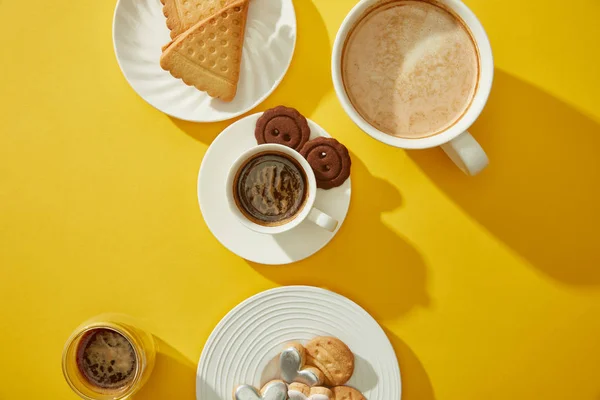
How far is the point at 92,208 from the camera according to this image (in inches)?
50.1

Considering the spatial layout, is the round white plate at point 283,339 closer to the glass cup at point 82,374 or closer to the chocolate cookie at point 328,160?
the glass cup at point 82,374

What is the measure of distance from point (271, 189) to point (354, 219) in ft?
0.71

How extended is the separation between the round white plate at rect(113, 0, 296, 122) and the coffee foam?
0.64ft

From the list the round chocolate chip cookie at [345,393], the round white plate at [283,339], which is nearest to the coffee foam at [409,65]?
the round white plate at [283,339]

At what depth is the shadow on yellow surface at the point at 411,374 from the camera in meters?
1.25

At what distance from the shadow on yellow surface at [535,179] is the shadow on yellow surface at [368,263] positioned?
0.46ft

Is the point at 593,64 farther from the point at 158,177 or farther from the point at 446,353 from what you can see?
the point at 158,177

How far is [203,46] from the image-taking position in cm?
115

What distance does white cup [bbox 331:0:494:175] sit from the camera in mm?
1001

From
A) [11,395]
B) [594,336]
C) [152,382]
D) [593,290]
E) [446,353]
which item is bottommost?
[11,395]

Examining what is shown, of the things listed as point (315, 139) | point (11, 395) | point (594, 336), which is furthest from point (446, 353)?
point (11, 395)

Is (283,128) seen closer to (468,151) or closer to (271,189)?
(271,189)

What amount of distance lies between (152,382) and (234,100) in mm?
702

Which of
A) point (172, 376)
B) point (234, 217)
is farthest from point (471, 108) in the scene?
point (172, 376)
